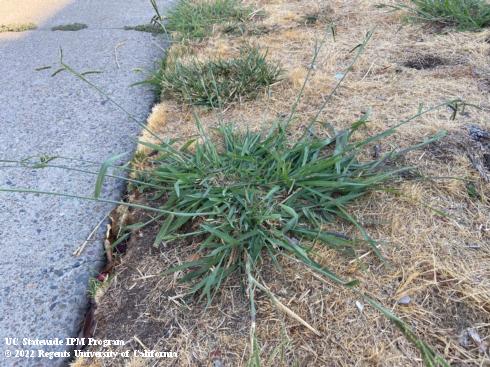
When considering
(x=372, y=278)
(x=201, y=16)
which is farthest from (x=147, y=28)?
(x=372, y=278)

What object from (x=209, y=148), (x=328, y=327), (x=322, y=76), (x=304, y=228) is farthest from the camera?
(x=322, y=76)

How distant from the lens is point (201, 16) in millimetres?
3072

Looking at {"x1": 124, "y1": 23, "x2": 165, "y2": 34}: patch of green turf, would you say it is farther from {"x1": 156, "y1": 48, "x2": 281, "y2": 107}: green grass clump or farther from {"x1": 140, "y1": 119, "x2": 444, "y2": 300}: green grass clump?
{"x1": 140, "y1": 119, "x2": 444, "y2": 300}: green grass clump

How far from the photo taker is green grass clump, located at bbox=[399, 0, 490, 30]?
261 cm

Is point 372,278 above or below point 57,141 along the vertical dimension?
above

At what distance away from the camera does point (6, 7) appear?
387cm

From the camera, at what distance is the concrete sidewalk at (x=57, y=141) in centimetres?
134

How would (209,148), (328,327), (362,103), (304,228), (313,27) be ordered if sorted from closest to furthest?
(328,327) < (304,228) < (209,148) < (362,103) < (313,27)

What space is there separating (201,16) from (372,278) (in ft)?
7.97

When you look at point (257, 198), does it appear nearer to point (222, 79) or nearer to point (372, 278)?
point (372, 278)

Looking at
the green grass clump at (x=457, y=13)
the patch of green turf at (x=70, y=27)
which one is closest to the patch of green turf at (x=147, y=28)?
the patch of green turf at (x=70, y=27)

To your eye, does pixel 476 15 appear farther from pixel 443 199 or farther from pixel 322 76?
pixel 443 199

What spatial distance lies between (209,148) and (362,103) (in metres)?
0.84

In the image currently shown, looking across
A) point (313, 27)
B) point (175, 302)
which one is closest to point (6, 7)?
point (313, 27)
